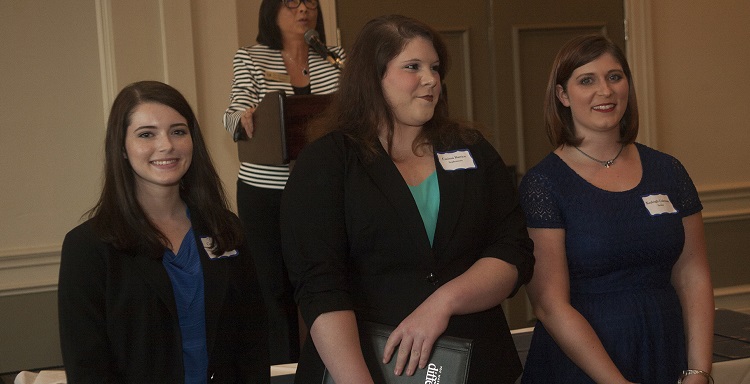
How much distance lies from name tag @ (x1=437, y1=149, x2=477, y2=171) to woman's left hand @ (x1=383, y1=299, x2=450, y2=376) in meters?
0.34

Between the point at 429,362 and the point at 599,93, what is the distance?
39.0 inches

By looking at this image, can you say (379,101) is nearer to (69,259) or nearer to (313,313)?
(313,313)

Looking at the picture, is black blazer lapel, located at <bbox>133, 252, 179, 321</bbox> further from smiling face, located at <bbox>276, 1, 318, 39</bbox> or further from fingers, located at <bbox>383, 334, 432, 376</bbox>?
smiling face, located at <bbox>276, 1, 318, 39</bbox>

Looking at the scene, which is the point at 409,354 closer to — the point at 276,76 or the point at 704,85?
the point at 276,76

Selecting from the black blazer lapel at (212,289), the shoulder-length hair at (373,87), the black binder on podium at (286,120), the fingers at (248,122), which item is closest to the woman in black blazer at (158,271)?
the black blazer lapel at (212,289)

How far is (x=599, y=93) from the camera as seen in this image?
95.0 inches

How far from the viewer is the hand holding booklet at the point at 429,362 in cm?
179

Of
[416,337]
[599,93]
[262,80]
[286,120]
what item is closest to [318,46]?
[262,80]

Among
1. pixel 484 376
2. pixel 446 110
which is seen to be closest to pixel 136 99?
pixel 446 110

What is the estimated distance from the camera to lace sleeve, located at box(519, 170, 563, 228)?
230 centimetres

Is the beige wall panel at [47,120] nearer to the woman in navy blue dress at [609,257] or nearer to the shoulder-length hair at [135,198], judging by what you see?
the shoulder-length hair at [135,198]

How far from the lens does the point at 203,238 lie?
7.02 ft

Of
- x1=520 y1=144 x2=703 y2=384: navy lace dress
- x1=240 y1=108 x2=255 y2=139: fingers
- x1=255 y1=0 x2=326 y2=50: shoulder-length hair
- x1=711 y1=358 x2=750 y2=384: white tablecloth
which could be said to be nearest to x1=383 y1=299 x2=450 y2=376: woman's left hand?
x1=520 y1=144 x2=703 y2=384: navy lace dress

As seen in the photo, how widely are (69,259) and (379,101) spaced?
79 centimetres
